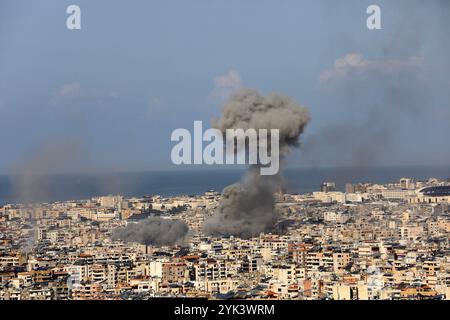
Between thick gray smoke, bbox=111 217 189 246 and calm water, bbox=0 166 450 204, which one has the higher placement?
calm water, bbox=0 166 450 204

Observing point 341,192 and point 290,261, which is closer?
point 290,261

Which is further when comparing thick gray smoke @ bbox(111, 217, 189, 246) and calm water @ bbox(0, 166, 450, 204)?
calm water @ bbox(0, 166, 450, 204)

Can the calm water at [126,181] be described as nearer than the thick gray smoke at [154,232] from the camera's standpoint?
No

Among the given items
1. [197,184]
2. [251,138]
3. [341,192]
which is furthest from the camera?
[197,184]

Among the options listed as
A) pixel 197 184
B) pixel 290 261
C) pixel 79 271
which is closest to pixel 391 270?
pixel 290 261

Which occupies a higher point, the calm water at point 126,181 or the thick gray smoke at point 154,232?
the calm water at point 126,181

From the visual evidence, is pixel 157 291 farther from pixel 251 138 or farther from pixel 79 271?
pixel 251 138

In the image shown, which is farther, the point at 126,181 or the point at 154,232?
the point at 126,181
